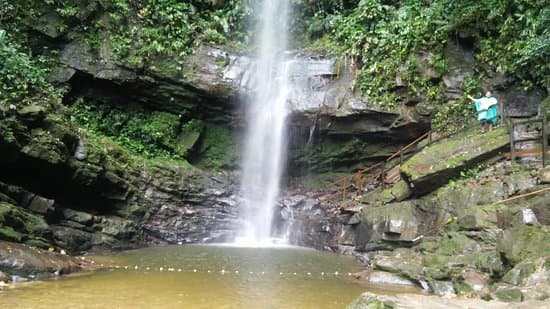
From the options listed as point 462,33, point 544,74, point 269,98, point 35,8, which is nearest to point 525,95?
point 544,74

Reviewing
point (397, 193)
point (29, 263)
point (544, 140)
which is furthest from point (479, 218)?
point (29, 263)

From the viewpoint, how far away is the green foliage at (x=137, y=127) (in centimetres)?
1504

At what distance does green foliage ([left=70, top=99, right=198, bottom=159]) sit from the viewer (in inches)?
592

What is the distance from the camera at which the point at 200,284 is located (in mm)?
7070

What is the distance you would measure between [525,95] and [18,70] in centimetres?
1300

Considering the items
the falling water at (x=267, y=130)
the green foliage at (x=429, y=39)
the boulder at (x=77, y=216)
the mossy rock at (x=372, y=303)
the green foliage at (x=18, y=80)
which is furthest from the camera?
the falling water at (x=267, y=130)

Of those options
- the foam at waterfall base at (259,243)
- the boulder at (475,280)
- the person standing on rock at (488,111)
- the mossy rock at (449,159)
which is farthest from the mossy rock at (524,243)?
the foam at waterfall base at (259,243)

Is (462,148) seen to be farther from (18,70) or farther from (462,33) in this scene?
(18,70)

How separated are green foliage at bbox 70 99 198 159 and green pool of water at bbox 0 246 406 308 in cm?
543

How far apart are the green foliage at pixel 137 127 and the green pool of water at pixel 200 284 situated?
5.43 meters

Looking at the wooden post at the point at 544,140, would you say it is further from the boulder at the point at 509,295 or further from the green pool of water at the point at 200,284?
the boulder at the point at 509,295

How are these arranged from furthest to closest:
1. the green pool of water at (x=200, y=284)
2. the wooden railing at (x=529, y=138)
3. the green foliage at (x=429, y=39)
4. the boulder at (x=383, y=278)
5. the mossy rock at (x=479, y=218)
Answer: the green foliage at (x=429, y=39) → the wooden railing at (x=529, y=138) → the mossy rock at (x=479, y=218) → the boulder at (x=383, y=278) → the green pool of water at (x=200, y=284)

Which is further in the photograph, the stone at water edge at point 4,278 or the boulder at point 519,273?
the stone at water edge at point 4,278

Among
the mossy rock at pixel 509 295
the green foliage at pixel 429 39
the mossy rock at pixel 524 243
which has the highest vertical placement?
the green foliage at pixel 429 39
